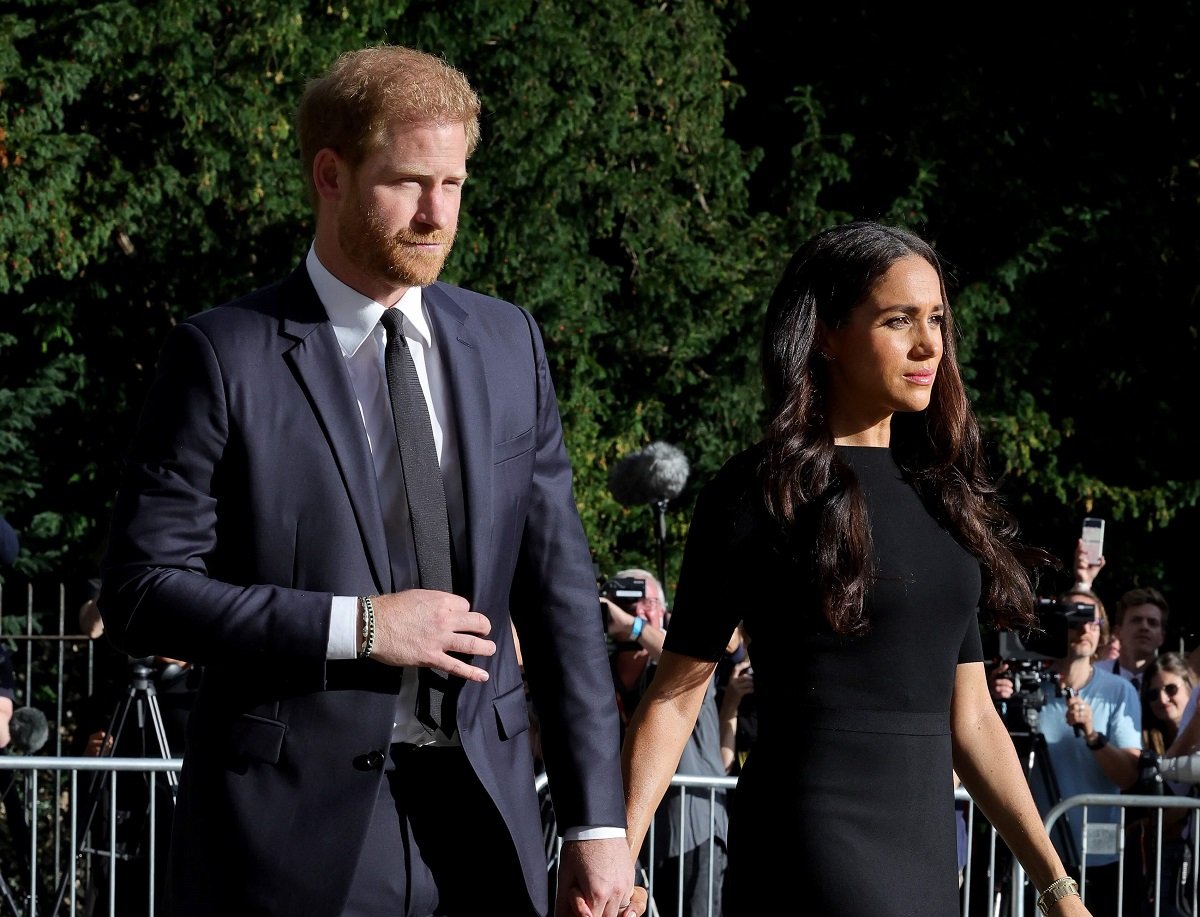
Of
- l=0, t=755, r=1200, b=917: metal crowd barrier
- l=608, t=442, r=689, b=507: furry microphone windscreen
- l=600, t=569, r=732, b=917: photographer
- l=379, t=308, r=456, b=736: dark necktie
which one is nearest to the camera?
l=379, t=308, r=456, b=736: dark necktie

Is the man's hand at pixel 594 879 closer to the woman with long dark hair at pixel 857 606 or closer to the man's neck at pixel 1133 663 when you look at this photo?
the woman with long dark hair at pixel 857 606

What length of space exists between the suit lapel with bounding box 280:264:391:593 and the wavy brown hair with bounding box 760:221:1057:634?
860 millimetres

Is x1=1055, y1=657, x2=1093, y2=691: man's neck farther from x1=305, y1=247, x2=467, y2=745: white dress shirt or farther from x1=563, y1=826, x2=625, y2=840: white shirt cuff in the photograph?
x1=305, y1=247, x2=467, y2=745: white dress shirt

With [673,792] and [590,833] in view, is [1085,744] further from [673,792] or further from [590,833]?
[590,833]

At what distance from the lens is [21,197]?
9.99m

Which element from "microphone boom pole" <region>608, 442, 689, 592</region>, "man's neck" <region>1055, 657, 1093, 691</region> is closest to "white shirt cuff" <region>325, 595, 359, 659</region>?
"man's neck" <region>1055, 657, 1093, 691</region>

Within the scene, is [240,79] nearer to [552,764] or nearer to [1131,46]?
[1131,46]

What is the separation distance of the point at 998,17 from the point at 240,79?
22.9 feet

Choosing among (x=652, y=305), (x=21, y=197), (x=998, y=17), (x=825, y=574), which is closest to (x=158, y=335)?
(x=21, y=197)

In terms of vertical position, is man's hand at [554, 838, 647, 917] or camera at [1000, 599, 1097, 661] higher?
camera at [1000, 599, 1097, 661]

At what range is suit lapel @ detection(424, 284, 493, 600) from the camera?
2.42 m

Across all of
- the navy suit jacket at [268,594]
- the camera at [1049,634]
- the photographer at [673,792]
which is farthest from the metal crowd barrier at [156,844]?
the navy suit jacket at [268,594]

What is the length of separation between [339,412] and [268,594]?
10.8 inches

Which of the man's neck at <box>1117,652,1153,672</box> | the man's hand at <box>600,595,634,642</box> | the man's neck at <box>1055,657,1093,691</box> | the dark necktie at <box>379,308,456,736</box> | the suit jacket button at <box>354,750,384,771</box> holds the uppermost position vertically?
the dark necktie at <box>379,308,456,736</box>
